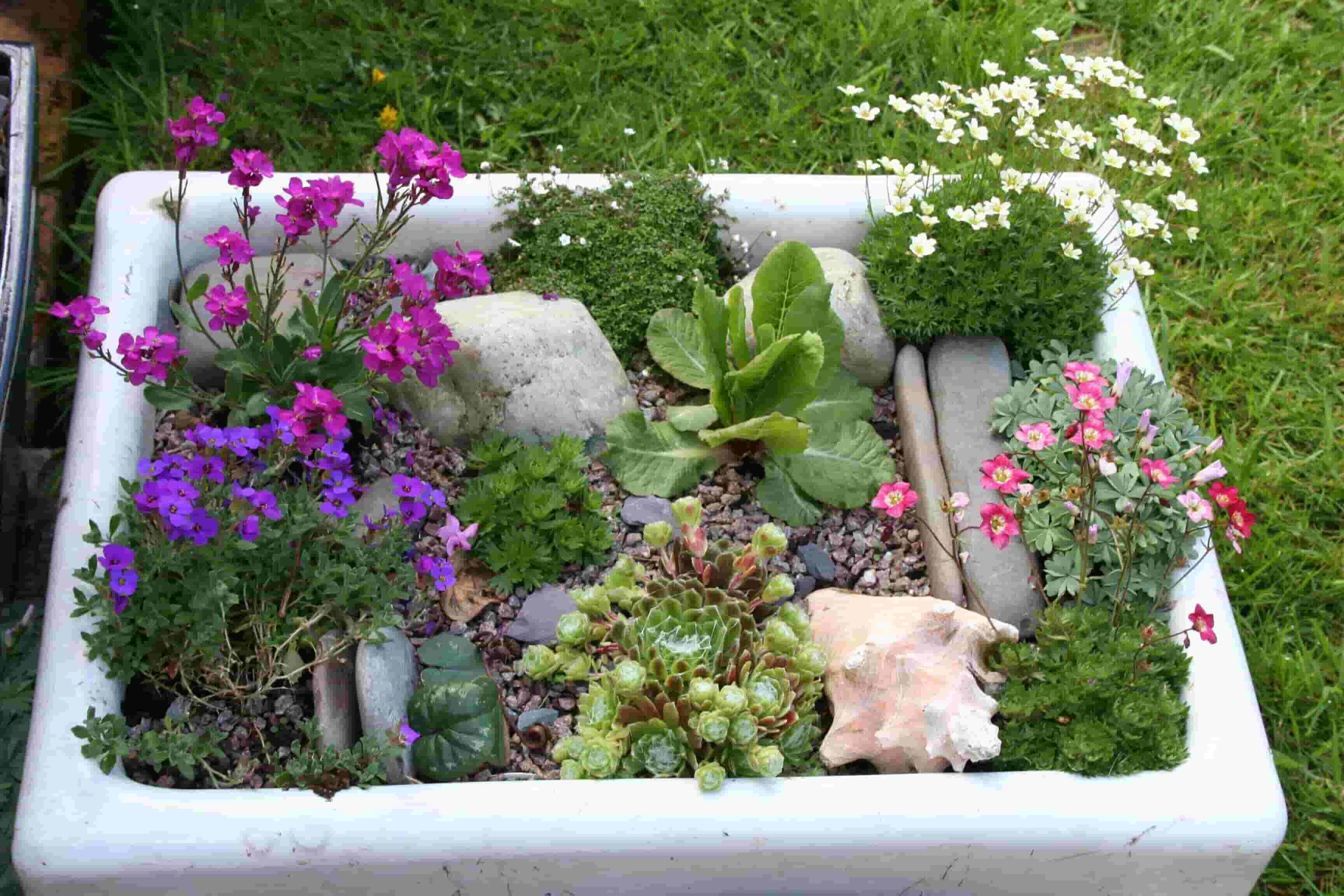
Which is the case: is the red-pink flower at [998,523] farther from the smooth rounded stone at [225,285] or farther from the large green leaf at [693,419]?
the smooth rounded stone at [225,285]

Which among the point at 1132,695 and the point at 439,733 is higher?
the point at 1132,695

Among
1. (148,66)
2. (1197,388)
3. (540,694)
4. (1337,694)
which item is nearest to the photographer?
(540,694)

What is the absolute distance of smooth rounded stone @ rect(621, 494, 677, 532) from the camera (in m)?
2.57

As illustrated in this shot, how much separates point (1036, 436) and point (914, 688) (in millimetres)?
499

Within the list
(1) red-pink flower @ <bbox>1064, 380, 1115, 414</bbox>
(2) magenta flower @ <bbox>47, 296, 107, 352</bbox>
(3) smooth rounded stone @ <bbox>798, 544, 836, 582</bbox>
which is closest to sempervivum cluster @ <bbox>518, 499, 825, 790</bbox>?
(3) smooth rounded stone @ <bbox>798, 544, 836, 582</bbox>

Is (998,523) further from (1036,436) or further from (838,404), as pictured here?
(838,404)

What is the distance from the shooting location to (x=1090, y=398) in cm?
214

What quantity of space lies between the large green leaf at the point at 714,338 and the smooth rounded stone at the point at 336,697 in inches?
35.2

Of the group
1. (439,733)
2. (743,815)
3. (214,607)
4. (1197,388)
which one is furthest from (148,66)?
(1197,388)

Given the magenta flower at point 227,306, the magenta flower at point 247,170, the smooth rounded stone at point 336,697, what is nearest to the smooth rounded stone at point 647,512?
the smooth rounded stone at point 336,697

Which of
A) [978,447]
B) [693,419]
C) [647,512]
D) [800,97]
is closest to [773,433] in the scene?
[693,419]

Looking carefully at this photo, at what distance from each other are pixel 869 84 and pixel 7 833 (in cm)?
291

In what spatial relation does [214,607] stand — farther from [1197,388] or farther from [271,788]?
[1197,388]

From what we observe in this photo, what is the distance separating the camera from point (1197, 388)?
3.23 metres
